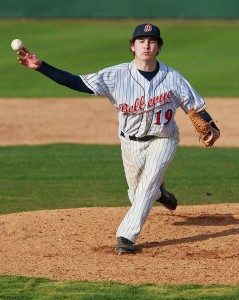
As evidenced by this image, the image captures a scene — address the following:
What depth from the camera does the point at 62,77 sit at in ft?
25.5

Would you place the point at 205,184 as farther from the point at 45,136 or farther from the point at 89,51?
the point at 89,51

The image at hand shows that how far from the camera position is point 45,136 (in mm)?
16438

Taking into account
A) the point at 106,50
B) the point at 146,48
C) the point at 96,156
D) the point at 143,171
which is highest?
the point at 106,50

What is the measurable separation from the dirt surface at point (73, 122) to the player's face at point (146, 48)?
7.84 meters

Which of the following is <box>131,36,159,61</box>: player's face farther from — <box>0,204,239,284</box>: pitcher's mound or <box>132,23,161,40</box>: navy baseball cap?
<box>0,204,239,284</box>: pitcher's mound

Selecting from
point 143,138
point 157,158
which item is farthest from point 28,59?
point 157,158

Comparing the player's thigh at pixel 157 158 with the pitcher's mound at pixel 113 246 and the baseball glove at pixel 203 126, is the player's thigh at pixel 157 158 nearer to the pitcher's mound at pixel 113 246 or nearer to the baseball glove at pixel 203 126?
the baseball glove at pixel 203 126

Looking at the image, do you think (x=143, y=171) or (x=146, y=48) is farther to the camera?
(x=143, y=171)

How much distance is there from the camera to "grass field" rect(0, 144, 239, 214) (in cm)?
1098

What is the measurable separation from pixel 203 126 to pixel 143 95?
560mm

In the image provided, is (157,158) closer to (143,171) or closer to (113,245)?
(143,171)

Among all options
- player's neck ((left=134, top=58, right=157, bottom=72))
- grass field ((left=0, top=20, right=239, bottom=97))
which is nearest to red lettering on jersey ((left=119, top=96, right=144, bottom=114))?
player's neck ((left=134, top=58, right=157, bottom=72))

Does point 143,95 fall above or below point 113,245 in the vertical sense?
above

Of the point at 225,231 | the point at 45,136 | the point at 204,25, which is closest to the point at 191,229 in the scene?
the point at 225,231
